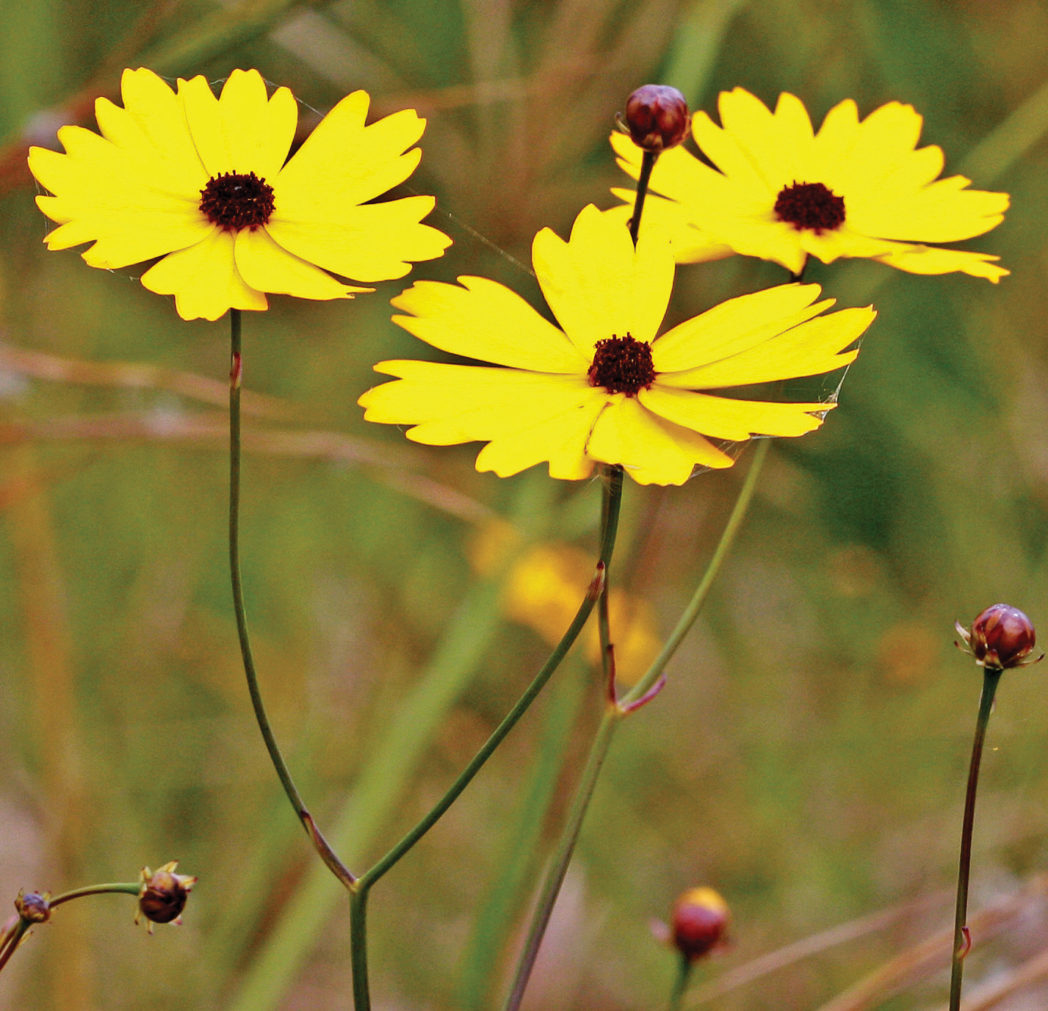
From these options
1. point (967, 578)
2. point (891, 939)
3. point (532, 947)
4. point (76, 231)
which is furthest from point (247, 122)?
point (967, 578)

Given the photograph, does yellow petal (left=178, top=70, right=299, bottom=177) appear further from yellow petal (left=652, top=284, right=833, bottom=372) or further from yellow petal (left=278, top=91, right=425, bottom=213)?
→ yellow petal (left=652, top=284, right=833, bottom=372)

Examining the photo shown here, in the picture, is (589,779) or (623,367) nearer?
(589,779)

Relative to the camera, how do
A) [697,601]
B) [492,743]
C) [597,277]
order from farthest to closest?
[597,277] → [697,601] → [492,743]

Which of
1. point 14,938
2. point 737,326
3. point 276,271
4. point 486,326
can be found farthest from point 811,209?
point 14,938

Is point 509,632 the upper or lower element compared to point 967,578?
upper

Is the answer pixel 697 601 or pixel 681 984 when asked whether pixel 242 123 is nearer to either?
pixel 697 601

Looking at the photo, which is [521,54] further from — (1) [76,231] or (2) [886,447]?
(1) [76,231]

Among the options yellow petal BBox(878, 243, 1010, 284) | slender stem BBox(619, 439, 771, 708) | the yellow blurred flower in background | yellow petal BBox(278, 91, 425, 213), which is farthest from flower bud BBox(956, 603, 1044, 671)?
the yellow blurred flower in background
